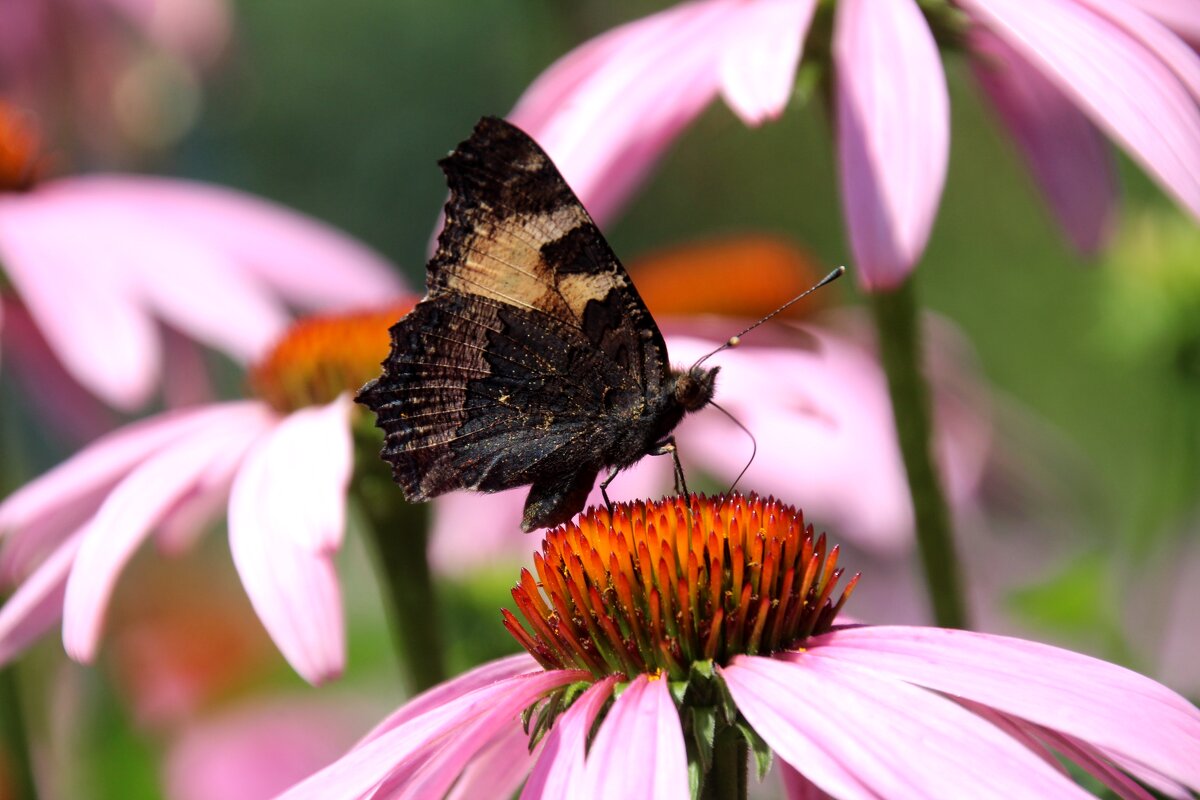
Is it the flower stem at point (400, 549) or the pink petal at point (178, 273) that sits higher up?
the pink petal at point (178, 273)

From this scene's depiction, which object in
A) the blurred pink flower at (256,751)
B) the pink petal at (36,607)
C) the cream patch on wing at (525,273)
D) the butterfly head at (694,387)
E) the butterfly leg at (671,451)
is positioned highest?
the cream patch on wing at (525,273)

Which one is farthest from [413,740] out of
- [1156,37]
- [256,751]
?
[256,751]

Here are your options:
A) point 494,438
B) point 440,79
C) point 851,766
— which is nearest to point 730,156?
point 440,79

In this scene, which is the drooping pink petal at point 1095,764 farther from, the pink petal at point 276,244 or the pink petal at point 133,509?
the pink petal at point 276,244

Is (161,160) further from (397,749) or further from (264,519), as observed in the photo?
(397,749)

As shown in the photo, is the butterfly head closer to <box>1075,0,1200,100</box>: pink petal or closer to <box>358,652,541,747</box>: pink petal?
<box>358,652,541,747</box>: pink petal

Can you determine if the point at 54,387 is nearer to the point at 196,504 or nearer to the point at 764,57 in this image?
the point at 196,504

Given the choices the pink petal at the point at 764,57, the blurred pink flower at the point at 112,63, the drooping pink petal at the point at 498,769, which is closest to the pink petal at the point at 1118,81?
the pink petal at the point at 764,57
